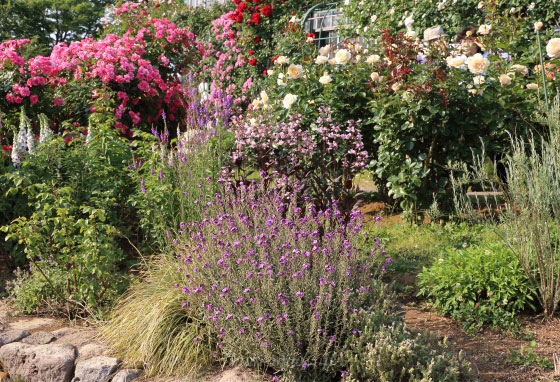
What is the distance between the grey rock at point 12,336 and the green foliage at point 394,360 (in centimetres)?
215

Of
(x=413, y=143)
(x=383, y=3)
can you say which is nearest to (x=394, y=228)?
(x=413, y=143)

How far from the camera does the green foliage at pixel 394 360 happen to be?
2422 mm

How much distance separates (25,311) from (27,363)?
31.2 inches

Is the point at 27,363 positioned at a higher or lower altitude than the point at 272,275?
lower

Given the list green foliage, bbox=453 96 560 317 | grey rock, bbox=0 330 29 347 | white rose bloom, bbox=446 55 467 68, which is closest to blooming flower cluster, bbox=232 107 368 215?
white rose bloom, bbox=446 55 467 68

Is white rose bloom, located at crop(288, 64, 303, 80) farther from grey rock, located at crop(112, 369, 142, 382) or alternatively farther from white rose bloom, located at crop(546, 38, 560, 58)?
grey rock, located at crop(112, 369, 142, 382)

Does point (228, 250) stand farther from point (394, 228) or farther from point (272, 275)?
point (394, 228)

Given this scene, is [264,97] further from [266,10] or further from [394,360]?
[266,10]

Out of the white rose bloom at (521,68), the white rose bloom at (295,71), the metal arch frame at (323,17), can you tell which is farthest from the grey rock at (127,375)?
the metal arch frame at (323,17)

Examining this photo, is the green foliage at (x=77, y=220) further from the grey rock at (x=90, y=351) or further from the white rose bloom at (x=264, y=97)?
the white rose bloom at (x=264, y=97)

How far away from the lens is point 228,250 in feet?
9.62

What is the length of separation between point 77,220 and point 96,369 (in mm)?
1460

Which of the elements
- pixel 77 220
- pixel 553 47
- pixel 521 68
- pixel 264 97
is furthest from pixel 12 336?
pixel 553 47

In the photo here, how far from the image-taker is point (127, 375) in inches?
114
